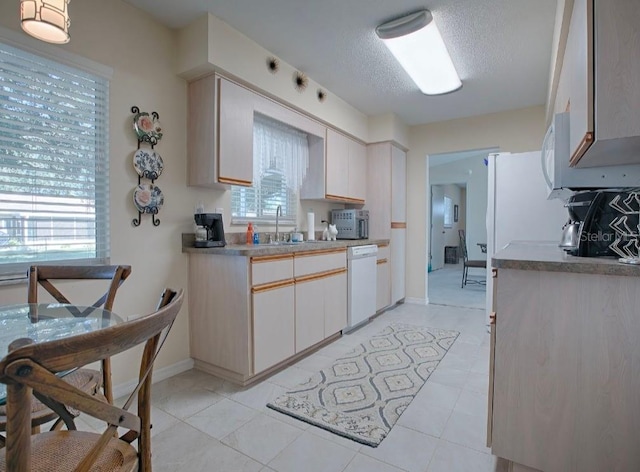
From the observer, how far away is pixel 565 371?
1.31 meters

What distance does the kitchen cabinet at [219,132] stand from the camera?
2.41 m

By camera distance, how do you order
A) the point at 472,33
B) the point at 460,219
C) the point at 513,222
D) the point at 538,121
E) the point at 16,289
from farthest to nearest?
1. the point at 460,219
2. the point at 538,121
3. the point at 513,222
4. the point at 472,33
5. the point at 16,289

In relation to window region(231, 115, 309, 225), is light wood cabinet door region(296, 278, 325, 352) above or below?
below

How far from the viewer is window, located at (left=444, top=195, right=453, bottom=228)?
951 centimetres

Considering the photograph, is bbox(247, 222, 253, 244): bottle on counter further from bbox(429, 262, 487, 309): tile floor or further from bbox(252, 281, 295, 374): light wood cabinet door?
bbox(429, 262, 487, 309): tile floor

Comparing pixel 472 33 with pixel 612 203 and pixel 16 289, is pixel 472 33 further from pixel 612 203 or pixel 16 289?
pixel 16 289

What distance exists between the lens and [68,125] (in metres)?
1.94

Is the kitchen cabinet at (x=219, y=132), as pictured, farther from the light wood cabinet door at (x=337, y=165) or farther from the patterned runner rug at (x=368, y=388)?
the patterned runner rug at (x=368, y=388)

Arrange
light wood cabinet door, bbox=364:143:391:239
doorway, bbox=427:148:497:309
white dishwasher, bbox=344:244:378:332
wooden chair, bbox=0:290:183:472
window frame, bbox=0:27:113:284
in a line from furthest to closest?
doorway, bbox=427:148:497:309
light wood cabinet door, bbox=364:143:391:239
white dishwasher, bbox=344:244:378:332
window frame, bbox=0:27:113:284
wooden chair, bbox=0:290:183:472

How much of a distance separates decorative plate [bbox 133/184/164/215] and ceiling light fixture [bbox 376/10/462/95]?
1.99m

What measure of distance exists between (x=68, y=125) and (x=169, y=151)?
24.3 inches

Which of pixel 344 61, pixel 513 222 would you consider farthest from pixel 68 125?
pixel 513 222

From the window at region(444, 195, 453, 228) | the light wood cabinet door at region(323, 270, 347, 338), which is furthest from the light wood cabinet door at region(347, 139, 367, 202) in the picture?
the window at region(444, 195, 453, 228)

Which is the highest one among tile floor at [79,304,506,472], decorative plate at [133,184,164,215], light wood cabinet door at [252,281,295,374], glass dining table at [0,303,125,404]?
decorative plate at [133,184,164,215]
